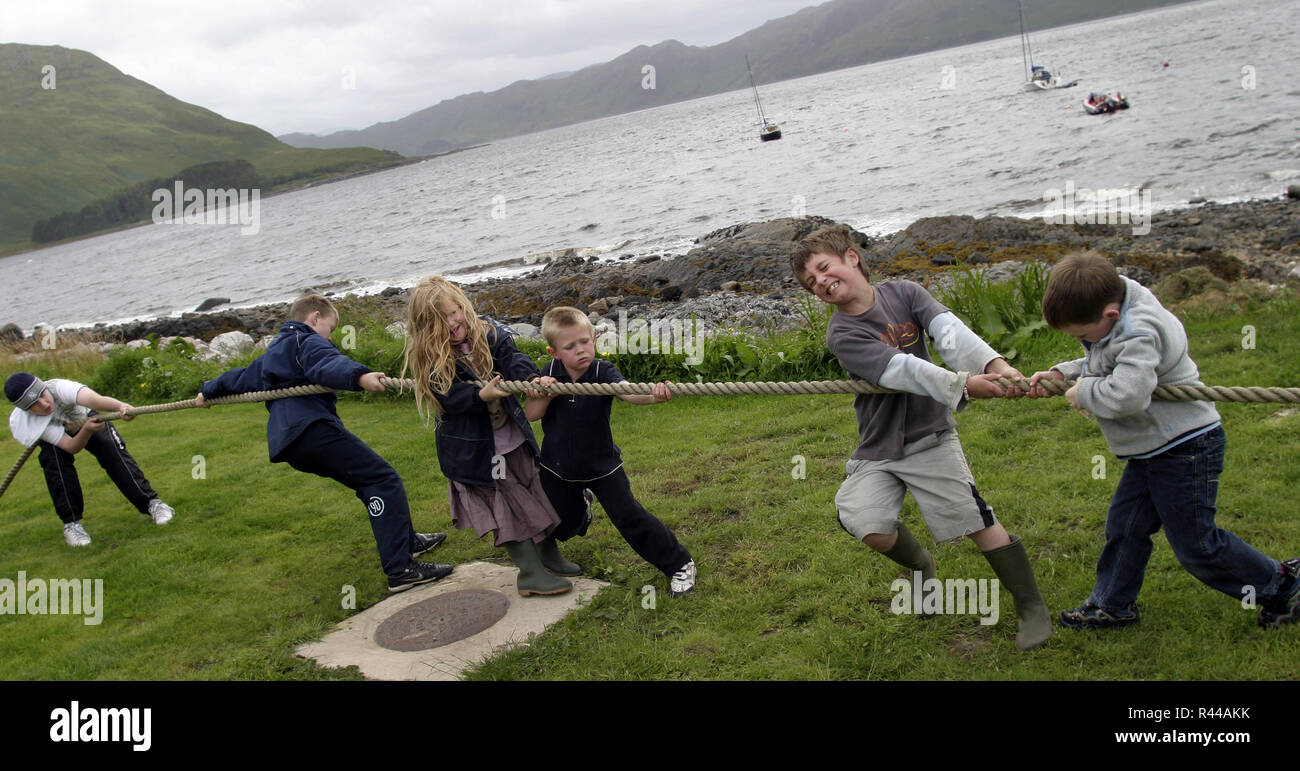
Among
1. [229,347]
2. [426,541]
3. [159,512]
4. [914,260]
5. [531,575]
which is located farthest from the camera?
[914,260]

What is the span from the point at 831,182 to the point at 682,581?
1520 inches

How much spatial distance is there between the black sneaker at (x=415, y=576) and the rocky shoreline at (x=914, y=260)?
772 centimetres

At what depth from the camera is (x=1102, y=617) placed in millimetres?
4020

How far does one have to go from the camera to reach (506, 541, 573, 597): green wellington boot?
17.7ft

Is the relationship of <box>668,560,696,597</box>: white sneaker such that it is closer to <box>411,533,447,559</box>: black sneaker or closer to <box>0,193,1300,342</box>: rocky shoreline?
<box>411,533,447,559</box>: black sneaker

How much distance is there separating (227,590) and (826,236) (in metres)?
5.02

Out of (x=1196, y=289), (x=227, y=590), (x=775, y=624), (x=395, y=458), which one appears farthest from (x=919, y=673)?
(x=1196, y=289)

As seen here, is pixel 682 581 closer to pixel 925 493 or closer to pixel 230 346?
pixel 925 493

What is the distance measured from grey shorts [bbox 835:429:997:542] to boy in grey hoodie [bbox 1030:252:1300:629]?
1.79ft

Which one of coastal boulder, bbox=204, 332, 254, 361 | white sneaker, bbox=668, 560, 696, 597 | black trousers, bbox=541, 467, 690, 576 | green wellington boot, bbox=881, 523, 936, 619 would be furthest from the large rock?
green wellington boot, bbox=881, 523, 936, 619

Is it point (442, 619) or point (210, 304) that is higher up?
point (210, 304)

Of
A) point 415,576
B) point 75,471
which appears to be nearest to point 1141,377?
point 415,576

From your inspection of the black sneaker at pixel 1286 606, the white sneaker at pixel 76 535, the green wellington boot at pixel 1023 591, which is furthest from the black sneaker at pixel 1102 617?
the white sneaker at pixel 76 535

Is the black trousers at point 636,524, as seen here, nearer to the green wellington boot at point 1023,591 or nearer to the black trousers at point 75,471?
the green wellington boot at point 1023,591
